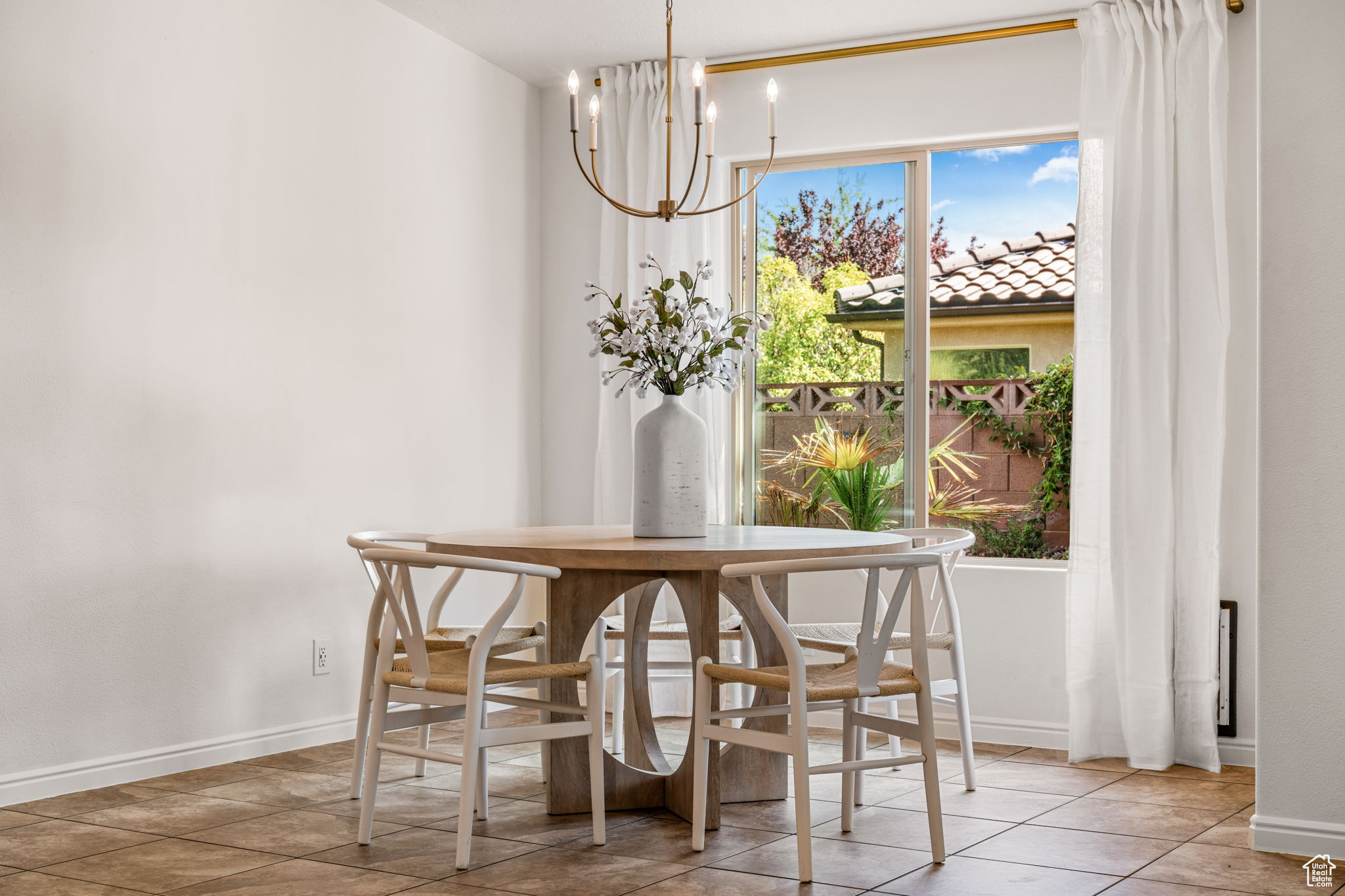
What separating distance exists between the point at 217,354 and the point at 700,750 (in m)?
1.97

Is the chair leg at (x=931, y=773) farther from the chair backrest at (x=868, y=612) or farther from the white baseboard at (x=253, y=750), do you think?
the white baseboard at (x=253, y=750)

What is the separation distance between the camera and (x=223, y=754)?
3.79 meters

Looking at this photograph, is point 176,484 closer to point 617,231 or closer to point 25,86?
point 25,86

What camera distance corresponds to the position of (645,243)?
498 centimetres

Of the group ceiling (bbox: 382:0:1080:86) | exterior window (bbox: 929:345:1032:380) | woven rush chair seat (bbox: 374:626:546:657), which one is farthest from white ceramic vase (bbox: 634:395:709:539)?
ceiling (bbox: 382:0:1080:86)

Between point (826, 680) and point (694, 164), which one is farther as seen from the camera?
point (694, 164)

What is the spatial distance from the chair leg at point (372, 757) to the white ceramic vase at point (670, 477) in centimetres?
84

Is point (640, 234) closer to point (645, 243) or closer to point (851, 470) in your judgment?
point (645, 243)

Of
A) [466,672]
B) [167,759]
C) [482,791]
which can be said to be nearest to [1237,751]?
[482,791]

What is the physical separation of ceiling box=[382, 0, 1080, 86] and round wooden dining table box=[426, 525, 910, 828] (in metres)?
1.95

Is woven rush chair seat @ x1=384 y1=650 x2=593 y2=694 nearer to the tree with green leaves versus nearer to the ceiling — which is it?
the tree with green leaves

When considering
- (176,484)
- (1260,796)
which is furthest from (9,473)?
(1260,796)

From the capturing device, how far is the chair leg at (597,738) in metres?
2.94

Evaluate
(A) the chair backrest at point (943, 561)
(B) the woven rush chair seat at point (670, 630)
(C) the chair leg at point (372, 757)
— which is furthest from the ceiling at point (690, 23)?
(C) the chair leg at point (372, 757)
